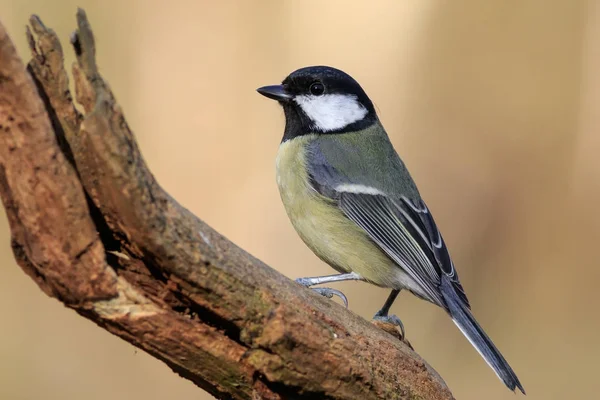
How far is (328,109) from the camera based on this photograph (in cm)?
348

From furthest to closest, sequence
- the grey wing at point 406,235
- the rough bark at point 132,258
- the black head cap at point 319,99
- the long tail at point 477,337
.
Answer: the black head cap at point 319,99
the grey wing at point 406,235
the long tail at point 477,337
the rough bark at point 132,258

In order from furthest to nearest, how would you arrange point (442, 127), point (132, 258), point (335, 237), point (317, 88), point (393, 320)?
1. point (442, 127)
2. point (317, 88)
3. point (335, 237)
4. point (393, 320)
5. point (132, 258)

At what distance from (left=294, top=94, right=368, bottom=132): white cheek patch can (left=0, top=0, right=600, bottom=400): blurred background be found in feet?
4.12

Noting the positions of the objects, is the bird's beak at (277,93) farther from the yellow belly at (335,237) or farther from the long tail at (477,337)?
the long tail at (477,337)

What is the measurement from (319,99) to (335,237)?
2.50 feet

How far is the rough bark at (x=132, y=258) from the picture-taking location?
1683 mm

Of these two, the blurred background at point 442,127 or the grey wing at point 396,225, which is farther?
the blurred background at point 442,127

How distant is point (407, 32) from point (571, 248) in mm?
1924

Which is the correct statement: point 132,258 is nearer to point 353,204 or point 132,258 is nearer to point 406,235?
point 353,204

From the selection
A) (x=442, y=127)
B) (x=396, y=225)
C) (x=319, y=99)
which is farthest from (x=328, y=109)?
(x=442, y=127)

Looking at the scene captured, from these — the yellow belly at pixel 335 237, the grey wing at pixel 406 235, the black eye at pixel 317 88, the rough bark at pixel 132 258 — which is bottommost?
the rough bark at pixel 132 258

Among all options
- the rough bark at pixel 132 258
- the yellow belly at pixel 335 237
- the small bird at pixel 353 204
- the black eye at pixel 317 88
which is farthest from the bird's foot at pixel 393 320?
the black eye at pixel 317 88

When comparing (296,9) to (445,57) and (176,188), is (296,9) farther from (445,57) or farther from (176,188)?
(176,188)

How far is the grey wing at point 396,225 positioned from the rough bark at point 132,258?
0.96m
